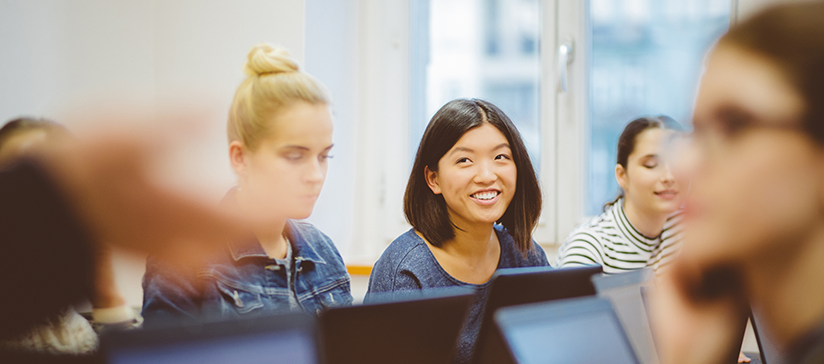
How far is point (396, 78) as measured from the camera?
2.03 m

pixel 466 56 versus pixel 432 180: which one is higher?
pixel 466 56

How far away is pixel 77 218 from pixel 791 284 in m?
0.39

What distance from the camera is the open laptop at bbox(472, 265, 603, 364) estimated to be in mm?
460

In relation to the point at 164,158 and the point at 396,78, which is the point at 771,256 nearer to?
the point at 164,158

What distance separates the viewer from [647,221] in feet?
4.47

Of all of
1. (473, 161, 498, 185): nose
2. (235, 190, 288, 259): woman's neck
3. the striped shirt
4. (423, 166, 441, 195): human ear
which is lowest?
the striped shirt

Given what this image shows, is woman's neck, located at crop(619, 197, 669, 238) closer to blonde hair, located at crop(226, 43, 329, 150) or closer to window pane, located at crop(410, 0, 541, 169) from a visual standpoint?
window pane, located at crop(410, 0, 541, 169)

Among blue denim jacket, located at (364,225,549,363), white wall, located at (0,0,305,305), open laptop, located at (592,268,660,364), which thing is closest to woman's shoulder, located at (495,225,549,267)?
blue denim jacket, located at (364,225,549,363)

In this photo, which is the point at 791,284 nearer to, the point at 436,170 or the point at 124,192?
the point at 124,192

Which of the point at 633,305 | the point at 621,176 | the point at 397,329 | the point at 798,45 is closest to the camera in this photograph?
the point at 798,45

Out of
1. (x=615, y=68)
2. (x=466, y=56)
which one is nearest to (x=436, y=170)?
(x=466, y=56)

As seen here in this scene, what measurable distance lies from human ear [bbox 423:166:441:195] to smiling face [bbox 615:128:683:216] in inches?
22.0

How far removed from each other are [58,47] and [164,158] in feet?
0.39

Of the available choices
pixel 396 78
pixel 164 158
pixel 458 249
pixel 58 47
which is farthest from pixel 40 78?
pixel 396 78
